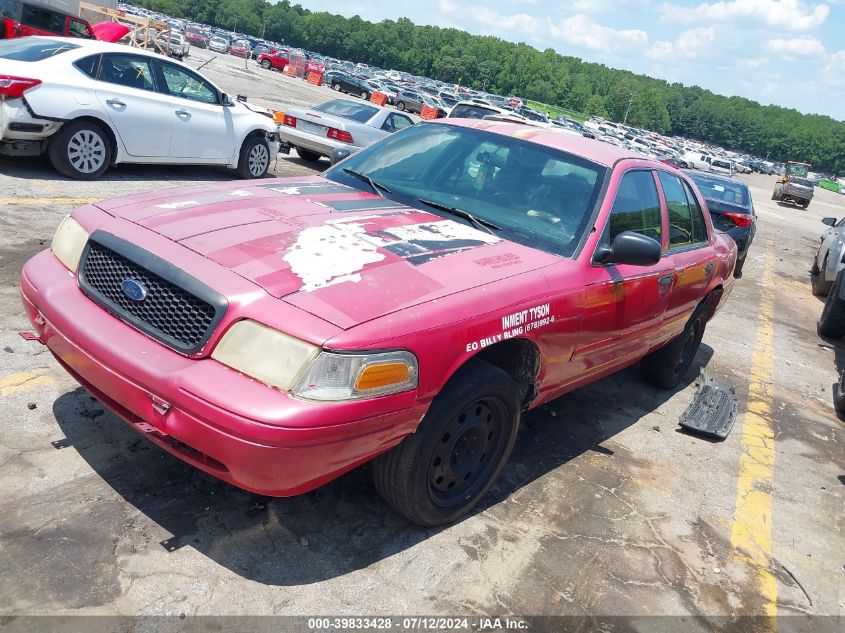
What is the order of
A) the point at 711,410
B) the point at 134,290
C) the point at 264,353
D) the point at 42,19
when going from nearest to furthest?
the point at 264,353
the point at 134,290
the point at 711,410
the point at 42,19

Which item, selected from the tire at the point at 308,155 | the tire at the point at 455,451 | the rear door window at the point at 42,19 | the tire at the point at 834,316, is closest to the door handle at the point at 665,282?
the tire at the point at 455,451

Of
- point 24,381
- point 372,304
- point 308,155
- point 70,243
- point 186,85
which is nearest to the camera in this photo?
point 372,304

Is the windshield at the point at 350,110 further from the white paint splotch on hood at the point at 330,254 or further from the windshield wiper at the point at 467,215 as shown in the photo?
the white paint splotch on hood at the point at 330,254

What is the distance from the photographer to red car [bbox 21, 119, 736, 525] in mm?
2605

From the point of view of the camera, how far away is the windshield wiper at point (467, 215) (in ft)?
12.7

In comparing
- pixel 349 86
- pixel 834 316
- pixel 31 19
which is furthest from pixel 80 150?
pixel 349 86

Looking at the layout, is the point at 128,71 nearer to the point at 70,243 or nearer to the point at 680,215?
the point at 70,243

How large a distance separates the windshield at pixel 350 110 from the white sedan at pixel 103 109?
146 inches

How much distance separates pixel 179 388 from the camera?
2.61 m

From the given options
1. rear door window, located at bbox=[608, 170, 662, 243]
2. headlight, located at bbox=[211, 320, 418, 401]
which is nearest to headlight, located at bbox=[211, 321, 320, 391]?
headlight, located at bbox=[211, 320, 418, 401]

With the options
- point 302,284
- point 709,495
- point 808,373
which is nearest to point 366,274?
point 302,284

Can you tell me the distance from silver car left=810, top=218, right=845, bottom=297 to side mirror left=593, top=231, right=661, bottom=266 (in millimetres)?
6940

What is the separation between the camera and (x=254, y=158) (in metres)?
10.3

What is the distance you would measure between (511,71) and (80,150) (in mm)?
163604
